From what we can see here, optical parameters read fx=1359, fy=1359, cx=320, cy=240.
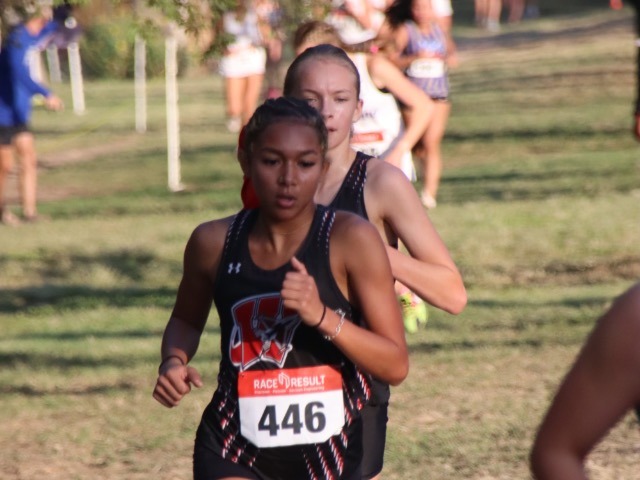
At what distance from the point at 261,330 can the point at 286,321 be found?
0.23 feet

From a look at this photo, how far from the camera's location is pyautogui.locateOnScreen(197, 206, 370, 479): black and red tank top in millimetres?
3453

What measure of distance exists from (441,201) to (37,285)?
182 inches

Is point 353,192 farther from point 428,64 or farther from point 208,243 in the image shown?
point 428,64

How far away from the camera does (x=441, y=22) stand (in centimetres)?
1399

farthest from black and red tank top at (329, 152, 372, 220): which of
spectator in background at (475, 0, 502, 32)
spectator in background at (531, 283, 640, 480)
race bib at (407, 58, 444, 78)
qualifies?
spectator in background at (475, 0, 502, 32)

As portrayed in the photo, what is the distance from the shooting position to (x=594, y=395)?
2227 millimetres

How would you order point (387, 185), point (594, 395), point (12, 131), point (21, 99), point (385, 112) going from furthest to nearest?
point (12, 131) < point (21, 99) < point (385, 112) < point (387, 185) < point (594, 395)

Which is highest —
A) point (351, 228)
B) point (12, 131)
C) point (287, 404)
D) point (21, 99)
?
point (351, 228)

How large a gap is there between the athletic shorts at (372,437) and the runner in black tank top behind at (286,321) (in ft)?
1.11

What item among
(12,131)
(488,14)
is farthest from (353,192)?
(488,14)

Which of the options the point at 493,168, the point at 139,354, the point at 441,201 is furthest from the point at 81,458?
the point at 493,168

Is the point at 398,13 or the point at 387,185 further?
the point at 398,13

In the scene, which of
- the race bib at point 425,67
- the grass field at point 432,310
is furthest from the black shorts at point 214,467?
the race bib at point 425,67

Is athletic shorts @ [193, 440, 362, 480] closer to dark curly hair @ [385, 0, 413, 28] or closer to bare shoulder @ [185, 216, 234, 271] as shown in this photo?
bare shoulder @ [185, 216, 234, 271]
